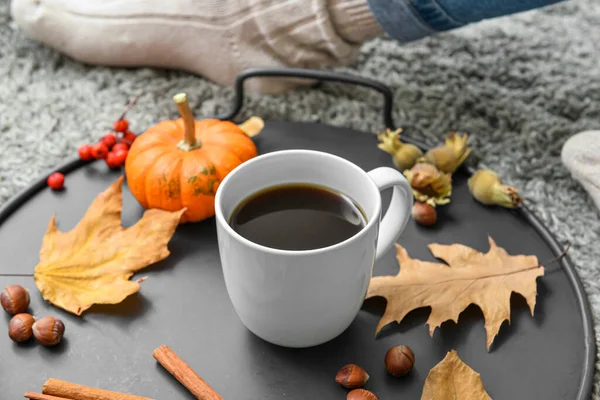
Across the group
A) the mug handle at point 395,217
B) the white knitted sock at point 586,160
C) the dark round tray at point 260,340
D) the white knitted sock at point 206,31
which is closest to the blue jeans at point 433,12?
the white knitted sock at point 206,31

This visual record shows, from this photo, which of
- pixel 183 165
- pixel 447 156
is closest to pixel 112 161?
pixel 183 165

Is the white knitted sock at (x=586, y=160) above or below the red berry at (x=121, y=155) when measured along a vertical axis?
below

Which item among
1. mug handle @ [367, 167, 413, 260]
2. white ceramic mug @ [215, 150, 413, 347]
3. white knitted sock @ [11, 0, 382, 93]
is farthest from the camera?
white knitted sock @ [11, 0, 382, 93]

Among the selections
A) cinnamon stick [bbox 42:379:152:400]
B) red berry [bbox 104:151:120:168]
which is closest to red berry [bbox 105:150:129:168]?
red berry [bbox 104:151:120:168]

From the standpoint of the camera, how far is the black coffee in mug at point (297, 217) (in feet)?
2.23

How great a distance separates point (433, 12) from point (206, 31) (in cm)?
41

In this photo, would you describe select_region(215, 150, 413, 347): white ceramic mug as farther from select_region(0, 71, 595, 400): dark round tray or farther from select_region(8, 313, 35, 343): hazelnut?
select_region(8, 313, 35, 343): hazelnut

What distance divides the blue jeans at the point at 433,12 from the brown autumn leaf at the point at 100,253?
526 millimetres

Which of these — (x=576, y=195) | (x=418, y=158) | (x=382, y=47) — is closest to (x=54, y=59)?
(x=382, y=47)

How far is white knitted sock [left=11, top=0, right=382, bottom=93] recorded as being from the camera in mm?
1175

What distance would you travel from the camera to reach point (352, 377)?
69 cm

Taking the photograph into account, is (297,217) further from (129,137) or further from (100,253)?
(129,137)

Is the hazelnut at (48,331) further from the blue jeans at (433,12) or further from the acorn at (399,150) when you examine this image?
the blue jeans at (433,12)

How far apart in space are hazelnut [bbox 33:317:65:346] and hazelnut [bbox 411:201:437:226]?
0.47 meters
